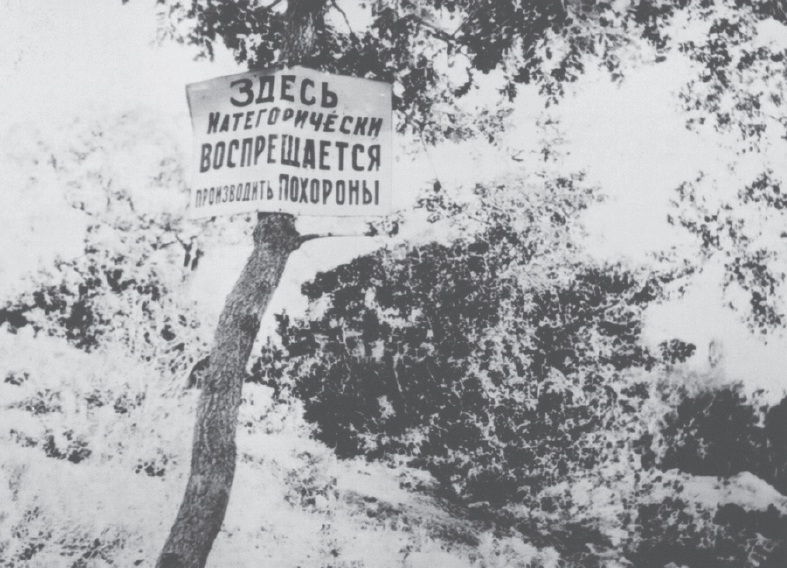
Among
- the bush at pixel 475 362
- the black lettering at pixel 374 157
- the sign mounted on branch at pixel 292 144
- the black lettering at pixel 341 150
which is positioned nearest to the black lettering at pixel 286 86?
the sign mounted on branch at pixel 292 144

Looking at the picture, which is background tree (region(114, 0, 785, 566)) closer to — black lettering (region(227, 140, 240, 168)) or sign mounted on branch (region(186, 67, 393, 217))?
sign mounted on branch (region(186, 67, 393, 217))

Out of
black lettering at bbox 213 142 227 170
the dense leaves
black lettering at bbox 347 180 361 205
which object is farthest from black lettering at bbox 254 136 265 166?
the dense leaves

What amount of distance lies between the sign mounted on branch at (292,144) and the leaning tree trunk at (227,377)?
0.12 meters

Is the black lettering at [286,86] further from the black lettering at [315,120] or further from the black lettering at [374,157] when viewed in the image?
the black lettering at [374,157]

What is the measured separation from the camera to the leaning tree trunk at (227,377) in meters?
1.73

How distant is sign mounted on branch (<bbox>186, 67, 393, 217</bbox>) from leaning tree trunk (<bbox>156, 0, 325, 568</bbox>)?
0.12 m

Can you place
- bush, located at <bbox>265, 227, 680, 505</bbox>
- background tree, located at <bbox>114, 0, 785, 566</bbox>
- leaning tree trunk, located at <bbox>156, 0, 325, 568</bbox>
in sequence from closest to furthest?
leaning tree trunk, located at <bbox>156, 0, 325, 568</bbox> → bush, located at <bbox>265, 227, 680, 505</bbox> → background tree, located at <bbox>114, 0, 785, 566</bbox>

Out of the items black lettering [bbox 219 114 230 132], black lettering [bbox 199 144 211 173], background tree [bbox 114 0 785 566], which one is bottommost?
black lettering [bbox 199 144 211 173]

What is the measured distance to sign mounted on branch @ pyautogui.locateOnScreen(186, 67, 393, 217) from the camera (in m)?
2.03

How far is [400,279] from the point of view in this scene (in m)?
2.26

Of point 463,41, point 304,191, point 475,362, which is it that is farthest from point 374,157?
point 475,362

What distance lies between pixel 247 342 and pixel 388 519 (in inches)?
31.0

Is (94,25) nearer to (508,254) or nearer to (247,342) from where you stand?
(247,342)

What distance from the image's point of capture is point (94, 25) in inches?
90.1
